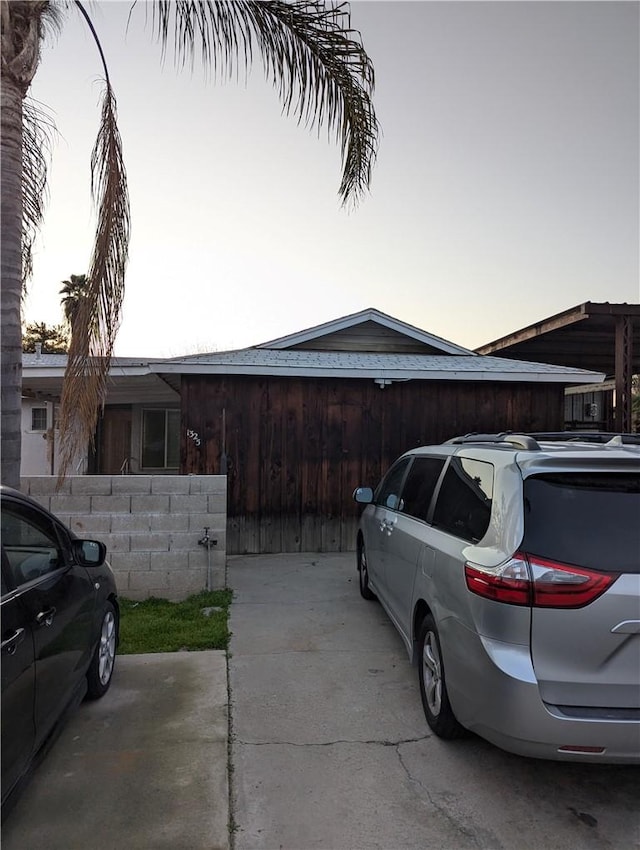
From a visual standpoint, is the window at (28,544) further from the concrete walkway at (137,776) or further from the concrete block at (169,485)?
the concrete block at (169,485)

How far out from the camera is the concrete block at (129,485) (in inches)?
250

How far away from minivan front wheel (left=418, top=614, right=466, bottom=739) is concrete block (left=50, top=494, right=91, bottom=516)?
14.2ft

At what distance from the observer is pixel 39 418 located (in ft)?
48.8

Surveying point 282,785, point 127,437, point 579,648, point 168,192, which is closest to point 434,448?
point 579,648

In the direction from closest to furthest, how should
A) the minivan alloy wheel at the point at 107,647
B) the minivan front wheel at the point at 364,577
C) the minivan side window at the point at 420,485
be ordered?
the minivan alloy wheel at the point at 107,647, the minivan side window at the point at 420,485, the minivan front wheel at the point at 364,577

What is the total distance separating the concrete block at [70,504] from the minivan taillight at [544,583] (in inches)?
202

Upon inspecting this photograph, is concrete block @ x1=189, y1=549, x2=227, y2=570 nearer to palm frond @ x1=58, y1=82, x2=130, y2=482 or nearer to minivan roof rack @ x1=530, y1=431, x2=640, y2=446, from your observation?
palm frond @ x1=58, y1=82, x2=130, y2=482

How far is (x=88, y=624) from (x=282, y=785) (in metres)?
1.53

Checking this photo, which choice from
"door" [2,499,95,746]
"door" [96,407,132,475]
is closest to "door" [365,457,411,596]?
"door" [2,499,95,746]

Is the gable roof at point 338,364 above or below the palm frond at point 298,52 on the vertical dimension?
below

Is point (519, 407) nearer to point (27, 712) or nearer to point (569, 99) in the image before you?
point (569, 99)

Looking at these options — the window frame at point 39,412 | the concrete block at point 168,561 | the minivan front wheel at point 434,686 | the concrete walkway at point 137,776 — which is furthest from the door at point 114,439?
the minivan front wheel at point 434,686

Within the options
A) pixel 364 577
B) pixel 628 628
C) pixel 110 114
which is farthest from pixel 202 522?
pixel 628 628

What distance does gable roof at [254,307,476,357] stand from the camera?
1121cm
